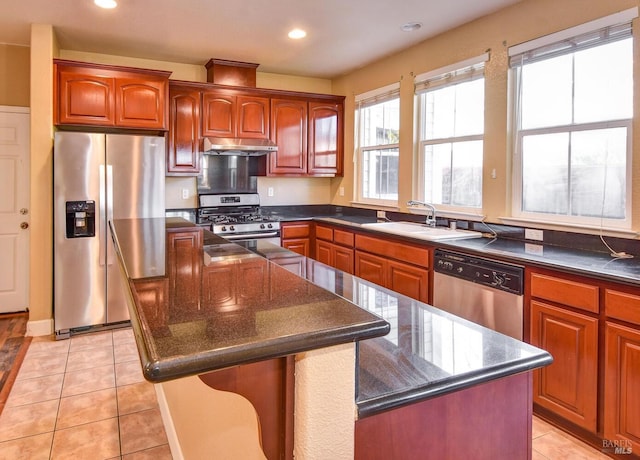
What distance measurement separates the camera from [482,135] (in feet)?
11.7

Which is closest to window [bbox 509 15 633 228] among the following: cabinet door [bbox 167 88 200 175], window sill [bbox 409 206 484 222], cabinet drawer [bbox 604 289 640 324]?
window sill [bbox 409 206 484 222]

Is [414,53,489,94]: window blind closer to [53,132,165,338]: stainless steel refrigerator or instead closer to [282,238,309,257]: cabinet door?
[282,238,309,257]: cabinet door

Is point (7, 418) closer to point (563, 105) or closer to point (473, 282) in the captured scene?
point (473, 282)

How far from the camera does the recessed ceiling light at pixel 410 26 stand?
144 inches

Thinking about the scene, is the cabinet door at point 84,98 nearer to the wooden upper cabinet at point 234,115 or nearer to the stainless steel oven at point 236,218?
the wooden upper cabinet at point 234,115

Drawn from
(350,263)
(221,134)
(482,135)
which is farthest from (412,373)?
(221,134)

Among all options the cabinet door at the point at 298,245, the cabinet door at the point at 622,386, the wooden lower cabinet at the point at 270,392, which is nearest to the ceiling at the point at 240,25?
the cabinet door at the point at 298,245

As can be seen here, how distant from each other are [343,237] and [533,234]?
1827mm

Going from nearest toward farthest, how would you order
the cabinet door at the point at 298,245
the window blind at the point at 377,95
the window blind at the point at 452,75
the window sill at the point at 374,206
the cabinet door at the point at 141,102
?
the window blind at the point at 452,75, the cabinet door at the point at 141,102, the window blind at the point at 377,95, the window sill at the point at 374,206, the cabinet door at the point at 298,245

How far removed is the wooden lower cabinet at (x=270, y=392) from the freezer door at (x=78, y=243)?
11.9 feet

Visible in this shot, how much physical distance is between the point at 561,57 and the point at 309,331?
3.05m

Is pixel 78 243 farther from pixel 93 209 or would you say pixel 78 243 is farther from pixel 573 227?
pixel 573 227

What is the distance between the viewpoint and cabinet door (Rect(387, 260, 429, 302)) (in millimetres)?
3369

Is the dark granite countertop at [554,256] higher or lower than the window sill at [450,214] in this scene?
lower
